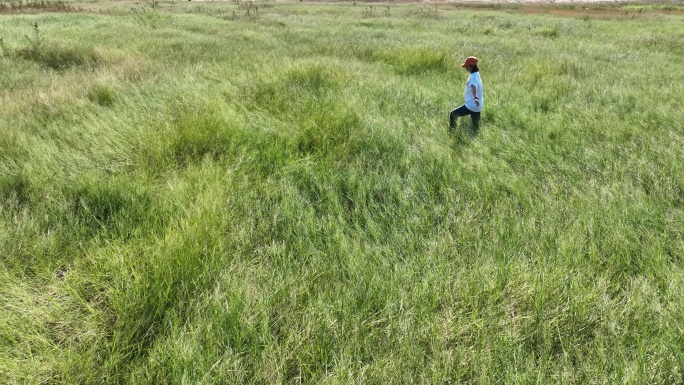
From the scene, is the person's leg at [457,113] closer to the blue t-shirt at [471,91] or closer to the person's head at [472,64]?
the blue t-shirt at [471,91]

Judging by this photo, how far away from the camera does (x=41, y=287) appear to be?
185 centimetres

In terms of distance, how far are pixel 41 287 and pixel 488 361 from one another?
2450 mm

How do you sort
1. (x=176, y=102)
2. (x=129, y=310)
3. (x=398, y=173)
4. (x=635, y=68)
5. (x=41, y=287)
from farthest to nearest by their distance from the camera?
(x=635, y=68), (x=176, y=102), (x=398, y=173), (x=41, y=287), (x=129, y=310)

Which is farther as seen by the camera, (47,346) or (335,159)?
(335,159)

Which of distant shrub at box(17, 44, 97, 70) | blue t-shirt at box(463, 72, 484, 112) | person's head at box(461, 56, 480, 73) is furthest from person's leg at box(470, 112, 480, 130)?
distant shrub at box(17, 44, 97, 70)

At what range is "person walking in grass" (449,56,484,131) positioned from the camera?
4.21m

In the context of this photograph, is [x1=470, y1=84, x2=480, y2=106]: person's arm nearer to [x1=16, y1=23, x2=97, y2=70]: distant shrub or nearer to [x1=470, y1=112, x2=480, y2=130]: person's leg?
[x1=470, y1=112, x2=480, y2=130]: person's leg

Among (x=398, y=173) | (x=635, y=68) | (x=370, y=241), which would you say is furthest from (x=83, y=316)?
(x=635, y=68)

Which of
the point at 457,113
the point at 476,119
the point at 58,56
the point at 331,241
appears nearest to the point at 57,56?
the point at 58,56

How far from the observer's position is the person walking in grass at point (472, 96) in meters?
4.21

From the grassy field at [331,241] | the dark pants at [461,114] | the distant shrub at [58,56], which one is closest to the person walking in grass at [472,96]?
the dark pants at [461,114]

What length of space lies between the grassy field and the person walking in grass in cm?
20

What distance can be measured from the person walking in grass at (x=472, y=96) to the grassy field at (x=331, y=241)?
0.20 m

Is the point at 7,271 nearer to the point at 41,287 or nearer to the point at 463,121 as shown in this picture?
the point at 41,287
